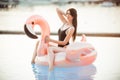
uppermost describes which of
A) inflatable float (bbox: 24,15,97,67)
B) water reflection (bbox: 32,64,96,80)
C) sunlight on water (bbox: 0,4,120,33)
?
sunlight on water (bbox: 0,4,120,33)

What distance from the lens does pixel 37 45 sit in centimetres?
219

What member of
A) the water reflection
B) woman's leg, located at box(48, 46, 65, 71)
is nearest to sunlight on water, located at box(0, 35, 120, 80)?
the water reflection

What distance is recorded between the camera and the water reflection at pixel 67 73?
7.13 ft

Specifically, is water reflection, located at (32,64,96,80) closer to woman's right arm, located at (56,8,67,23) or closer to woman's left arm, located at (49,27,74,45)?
woman's left arm, located at (49,27,74,45)

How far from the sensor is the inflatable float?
214cm

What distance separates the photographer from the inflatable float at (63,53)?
2.14m

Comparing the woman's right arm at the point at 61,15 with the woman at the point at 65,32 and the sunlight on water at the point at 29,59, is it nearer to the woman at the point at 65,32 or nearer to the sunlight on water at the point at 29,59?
the woman at the point at 65,32

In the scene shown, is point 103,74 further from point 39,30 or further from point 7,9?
point 7,9

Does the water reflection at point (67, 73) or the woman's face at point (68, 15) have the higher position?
the woman's face at point (68, 15)

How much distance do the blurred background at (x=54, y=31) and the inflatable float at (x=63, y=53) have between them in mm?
35

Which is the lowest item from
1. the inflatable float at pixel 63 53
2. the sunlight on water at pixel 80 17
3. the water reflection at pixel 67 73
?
the water reflection at pixel 67 73

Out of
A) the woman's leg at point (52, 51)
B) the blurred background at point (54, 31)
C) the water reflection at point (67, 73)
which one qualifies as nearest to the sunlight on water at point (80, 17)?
the blurred background at point (54, 31)

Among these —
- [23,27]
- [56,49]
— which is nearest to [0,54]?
[23,27]

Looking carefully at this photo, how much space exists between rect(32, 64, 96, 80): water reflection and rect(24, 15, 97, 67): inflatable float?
3 cm
